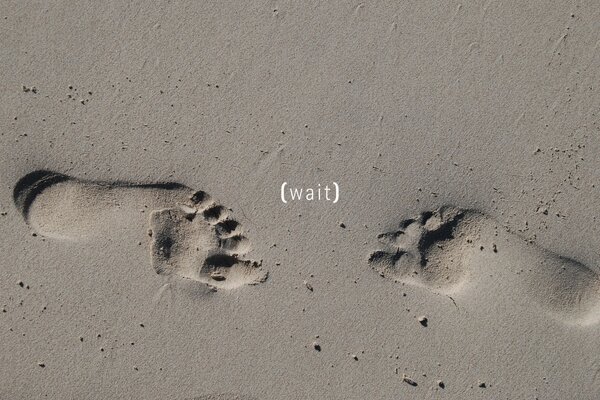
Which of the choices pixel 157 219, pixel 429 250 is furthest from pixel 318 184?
pixel 157 219

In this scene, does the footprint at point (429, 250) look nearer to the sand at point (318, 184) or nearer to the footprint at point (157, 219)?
the sand at point (318, 184)

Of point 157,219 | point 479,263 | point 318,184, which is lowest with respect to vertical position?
point 479,263

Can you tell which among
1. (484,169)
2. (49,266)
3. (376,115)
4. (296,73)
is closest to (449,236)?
(484,169)

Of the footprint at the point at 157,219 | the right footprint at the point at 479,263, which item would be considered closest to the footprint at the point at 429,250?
the right footprint at the point at 479,263

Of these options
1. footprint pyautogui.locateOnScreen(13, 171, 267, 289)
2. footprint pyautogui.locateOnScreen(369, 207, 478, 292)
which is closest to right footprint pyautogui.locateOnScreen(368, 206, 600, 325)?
footprint pyautogui.locateOnScreen(369, 207, 478, 292)

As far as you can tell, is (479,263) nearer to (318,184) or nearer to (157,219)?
(318,184)

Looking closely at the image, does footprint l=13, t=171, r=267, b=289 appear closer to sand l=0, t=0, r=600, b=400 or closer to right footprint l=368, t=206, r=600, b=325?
sand l=0, t=0, r=600, b=400
